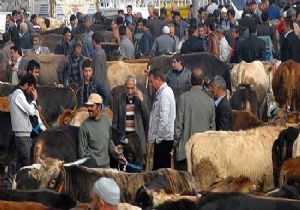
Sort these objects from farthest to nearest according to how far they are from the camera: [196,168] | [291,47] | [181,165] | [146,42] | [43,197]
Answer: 1. [146,42]
2. [291,47]
3. [181,165]
4. [196,168]
5. [43,197]

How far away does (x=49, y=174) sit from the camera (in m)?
14.0

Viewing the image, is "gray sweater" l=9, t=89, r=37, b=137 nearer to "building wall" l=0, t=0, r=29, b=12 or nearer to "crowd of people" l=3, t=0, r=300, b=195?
"crowd of people" l=3, t=0, r=300, b=195

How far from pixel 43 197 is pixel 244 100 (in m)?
8.73

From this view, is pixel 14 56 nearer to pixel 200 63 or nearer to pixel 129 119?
pixel 200 63

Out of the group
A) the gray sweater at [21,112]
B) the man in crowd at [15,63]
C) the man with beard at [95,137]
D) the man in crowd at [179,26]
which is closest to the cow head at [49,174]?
the man with beard at [95,137]

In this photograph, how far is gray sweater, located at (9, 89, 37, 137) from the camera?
16.8 metres

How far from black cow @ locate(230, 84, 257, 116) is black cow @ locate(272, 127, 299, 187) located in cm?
506

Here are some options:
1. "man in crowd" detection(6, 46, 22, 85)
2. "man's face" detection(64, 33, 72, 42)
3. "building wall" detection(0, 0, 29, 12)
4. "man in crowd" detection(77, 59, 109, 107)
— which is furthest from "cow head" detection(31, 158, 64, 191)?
"building wall" detection(0, 0, 29, 12)

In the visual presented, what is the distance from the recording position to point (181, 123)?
15.8 m

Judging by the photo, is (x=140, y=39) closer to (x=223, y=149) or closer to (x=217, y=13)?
(x=217, y=13)

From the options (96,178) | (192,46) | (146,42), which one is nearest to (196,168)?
(96,178)

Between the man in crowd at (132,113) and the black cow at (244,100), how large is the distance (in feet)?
11.9

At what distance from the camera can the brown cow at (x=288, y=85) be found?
21.7m

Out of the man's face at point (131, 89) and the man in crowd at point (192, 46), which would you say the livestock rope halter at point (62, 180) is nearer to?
the man's face at point (131, 89)
